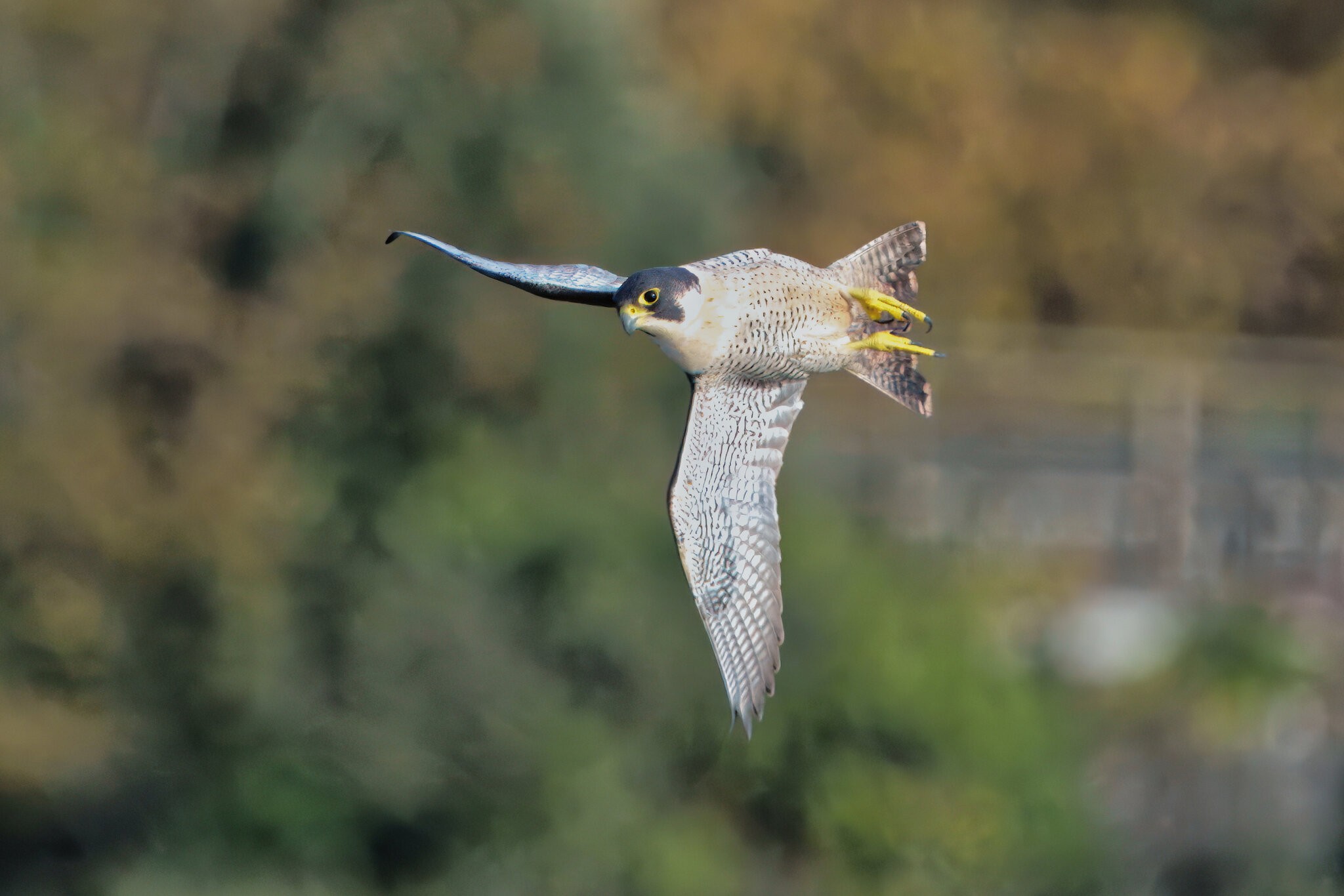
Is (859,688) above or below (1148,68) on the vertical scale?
below

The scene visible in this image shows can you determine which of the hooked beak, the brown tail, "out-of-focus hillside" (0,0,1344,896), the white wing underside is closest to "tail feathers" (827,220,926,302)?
the brown tail

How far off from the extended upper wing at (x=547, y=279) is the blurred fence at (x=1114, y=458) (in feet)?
28.4

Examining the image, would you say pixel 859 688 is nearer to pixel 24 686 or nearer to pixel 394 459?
pixel 394 459

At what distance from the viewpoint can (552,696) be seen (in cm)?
1245

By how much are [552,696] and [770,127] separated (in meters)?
7.51

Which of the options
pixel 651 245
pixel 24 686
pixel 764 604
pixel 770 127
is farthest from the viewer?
pixel 770 127

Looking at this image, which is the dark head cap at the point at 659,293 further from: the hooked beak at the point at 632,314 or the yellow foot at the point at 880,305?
the yellow foot at the point at 880,305

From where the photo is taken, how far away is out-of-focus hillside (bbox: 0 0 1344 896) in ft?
41.2

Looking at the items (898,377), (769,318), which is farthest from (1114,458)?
(769,318)

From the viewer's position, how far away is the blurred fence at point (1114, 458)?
15.1m

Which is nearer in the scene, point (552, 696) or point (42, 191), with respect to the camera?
point (552, 696)

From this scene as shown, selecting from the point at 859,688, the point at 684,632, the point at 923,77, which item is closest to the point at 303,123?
the point at 684,632

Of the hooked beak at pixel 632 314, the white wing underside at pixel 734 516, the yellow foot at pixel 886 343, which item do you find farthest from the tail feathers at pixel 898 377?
the hooked beak at pixel 632 314

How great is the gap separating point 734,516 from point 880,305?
2.46 feet
